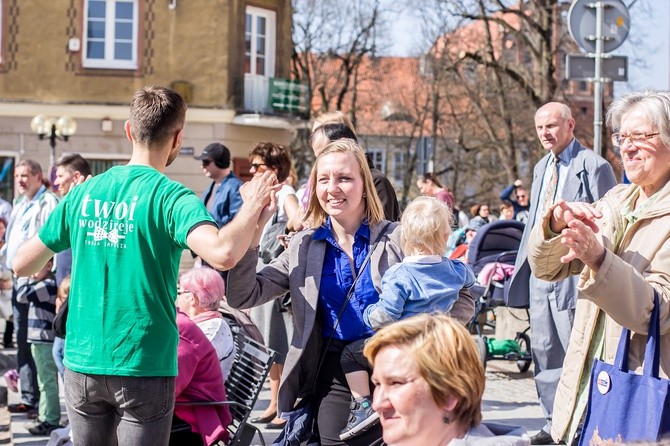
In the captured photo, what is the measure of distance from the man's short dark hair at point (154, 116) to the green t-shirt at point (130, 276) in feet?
0.47

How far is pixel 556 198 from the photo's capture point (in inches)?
296

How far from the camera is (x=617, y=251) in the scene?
13.5 feet

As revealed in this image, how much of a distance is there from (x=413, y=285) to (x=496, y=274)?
6.14 m

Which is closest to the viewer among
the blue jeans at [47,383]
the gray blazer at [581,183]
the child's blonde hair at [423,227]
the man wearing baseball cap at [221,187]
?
the child's blonde hair at [423,227]

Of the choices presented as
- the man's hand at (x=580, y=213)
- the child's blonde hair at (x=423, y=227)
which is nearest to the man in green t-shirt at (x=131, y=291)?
the child's blonde hair at (x=423, y=227)

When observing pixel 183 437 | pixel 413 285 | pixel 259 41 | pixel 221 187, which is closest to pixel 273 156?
pixel 221 187

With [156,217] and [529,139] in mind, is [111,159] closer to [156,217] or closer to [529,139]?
[529,139]

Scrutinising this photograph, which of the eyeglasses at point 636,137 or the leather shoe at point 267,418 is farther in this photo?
the leather shoe at point 267,418

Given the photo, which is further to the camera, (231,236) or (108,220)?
(108,220)

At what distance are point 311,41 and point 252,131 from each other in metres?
17.0

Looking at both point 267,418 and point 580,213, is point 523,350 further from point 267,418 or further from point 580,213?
point 580,213

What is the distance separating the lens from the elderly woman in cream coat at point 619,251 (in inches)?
146

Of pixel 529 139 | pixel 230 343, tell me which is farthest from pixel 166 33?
pixel 230 343

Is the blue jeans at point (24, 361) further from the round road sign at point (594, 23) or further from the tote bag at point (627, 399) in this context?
the tote bag at point (627, 399)
